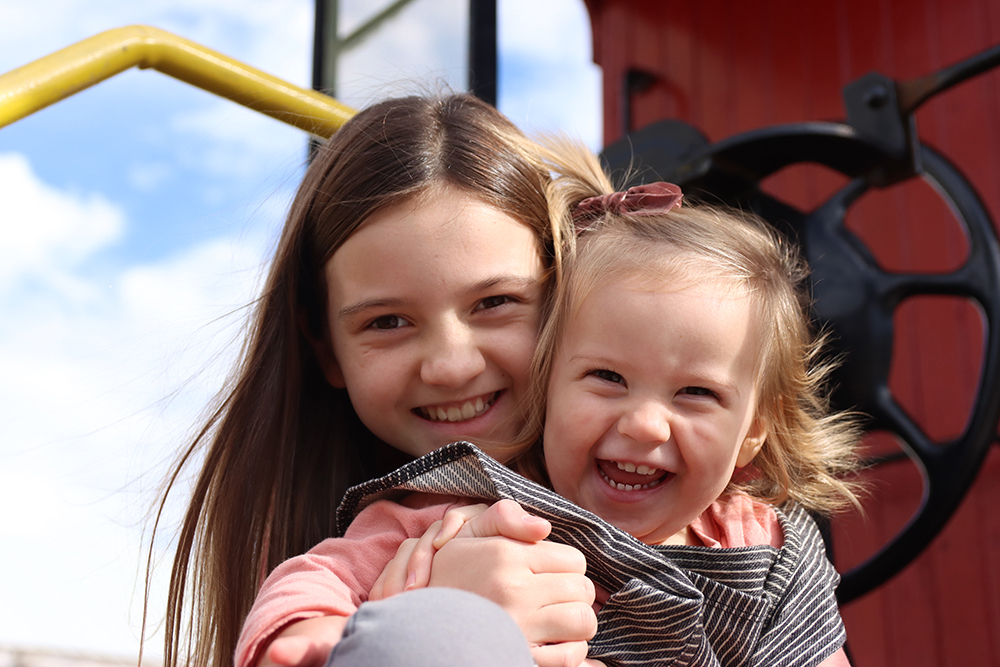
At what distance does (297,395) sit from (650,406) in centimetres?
40

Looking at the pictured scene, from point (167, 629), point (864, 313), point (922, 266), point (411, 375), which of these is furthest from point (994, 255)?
point (922, 266)

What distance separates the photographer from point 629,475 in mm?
805

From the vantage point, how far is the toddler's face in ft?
2.59

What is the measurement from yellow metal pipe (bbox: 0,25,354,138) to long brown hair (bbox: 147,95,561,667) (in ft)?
0.57

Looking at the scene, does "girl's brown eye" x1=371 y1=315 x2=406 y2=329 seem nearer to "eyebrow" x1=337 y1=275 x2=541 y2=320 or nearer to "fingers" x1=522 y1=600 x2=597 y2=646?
"eyebrow" x1=337 y1=275 x2=541 y2=320

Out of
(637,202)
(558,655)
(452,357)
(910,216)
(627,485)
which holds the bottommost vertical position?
(558,655)

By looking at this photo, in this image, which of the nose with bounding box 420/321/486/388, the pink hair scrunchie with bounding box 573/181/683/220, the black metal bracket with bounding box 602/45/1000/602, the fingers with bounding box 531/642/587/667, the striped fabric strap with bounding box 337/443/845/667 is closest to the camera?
the fingers with bounding box 531/642/587/667

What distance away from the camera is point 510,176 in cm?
97

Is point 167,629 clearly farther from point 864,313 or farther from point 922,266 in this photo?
point 922,266

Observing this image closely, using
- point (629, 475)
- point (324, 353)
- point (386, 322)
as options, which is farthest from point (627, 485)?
point (324, 353)

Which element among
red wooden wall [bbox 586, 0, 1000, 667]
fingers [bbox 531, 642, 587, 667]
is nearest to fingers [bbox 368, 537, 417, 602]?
fingers [bbox 531, 642, 587, 667]

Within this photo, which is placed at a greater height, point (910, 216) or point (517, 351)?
point (910, 216)

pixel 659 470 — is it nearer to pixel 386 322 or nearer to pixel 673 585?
pixel 673 585

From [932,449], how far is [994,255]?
0.25m
